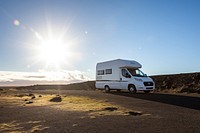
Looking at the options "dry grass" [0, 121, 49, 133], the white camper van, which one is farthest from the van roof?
"dry grass" [0, 121, 49, 133]

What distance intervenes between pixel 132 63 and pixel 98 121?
56.3ft

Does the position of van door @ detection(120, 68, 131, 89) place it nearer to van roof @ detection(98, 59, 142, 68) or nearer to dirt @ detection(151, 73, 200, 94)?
van roof @ detection(98, 59, 142, 68)

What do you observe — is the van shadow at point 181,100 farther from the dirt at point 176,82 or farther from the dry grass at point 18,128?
the dirt at point 176,82

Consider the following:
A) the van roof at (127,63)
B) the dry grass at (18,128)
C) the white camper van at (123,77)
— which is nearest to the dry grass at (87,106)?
the dry grass at (18,128)

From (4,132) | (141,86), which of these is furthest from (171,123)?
(141,86)

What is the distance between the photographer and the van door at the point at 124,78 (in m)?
23.6

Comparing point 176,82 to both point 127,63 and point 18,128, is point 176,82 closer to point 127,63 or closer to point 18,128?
point 127,63

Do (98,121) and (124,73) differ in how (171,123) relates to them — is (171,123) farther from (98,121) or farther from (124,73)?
(124,73)

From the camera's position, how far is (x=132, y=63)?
2462 centimetres

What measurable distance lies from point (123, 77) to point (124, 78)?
0.61 feet

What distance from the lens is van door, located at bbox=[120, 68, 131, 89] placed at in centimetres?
2364

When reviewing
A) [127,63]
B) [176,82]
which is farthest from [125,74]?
[176,82]

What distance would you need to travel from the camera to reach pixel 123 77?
2420 centimetres

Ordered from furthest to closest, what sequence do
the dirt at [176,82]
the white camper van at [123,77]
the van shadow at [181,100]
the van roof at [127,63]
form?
the dirt at [176,82], the van roof at [127,63], the white camper van at [123,77], the van shadow at [181,100]
